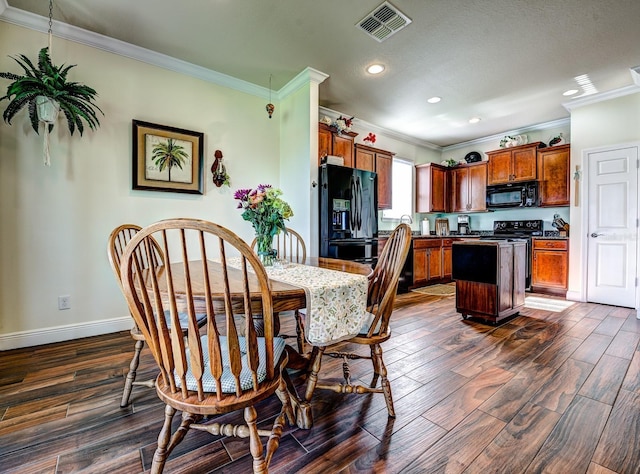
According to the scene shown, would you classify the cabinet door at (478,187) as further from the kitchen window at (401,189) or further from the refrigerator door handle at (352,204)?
the refrigerator door handle at (352,204)

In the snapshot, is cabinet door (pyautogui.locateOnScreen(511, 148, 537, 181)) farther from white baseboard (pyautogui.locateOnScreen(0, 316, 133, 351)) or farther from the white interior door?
white baseboard (pyautogui.locateOnScreen(0, 316, 133, 351))

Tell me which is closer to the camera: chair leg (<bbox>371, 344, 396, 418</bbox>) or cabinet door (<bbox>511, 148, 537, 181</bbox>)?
chair leg (<bbox>371, 344, 396, 418</bbox>)

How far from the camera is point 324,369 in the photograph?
6.66ft

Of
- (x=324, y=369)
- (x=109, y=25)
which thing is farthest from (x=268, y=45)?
(x=324, y=369)

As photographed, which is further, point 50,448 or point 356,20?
point 356,20

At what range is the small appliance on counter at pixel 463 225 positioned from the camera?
571cm

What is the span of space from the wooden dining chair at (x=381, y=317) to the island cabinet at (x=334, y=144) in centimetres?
226

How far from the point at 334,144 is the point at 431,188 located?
8.27 feet

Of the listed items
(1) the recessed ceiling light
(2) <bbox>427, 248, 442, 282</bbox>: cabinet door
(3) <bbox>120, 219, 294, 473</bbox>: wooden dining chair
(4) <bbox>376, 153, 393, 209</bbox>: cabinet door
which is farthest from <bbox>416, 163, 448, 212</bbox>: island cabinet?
(3) <bbox>120, 219, 294, 473</bbox>: wooden dining chair

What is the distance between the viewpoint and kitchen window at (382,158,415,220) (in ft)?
18.0

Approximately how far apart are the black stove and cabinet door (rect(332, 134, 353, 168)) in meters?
2.81

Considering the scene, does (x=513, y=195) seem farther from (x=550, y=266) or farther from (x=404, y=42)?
(x=404, y=42)

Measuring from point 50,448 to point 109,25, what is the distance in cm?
307

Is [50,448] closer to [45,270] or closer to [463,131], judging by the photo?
[45,270]
